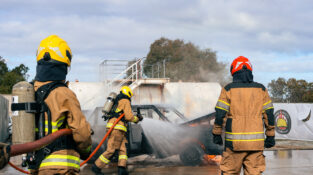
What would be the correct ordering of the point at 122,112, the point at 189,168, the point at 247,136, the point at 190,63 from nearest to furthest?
the point at 247,136, the point at 122,112, the point at 189,168, the point at 190,63

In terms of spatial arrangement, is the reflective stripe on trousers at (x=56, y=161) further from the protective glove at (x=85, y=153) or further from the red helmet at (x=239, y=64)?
the red helmet at (x=239, y=64)

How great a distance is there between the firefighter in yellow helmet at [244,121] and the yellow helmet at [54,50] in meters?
2.13

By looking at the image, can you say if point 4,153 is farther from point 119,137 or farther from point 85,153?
point 119,137

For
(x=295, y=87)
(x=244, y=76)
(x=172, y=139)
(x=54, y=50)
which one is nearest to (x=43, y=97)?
(x=54, y=50)

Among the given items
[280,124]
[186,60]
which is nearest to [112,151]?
[280,124]

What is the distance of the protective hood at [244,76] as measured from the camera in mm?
4500

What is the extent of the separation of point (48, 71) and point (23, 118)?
0.42 metres

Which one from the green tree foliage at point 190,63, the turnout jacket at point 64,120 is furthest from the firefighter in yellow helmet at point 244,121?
the green tree foliage at point 190,63

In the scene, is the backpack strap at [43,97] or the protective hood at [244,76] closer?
the backpack strap at [43,97]

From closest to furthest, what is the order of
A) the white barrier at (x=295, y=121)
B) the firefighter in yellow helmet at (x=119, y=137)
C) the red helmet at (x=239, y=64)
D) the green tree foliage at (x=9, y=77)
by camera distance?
the red helmet at (x=239, y=64)
the firefighter in yellow helmet at (x=119, y=137)
the white barrier at (x=295, y=121)
the green tree foliage at (x=9, y=77)

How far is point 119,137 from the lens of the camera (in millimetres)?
7141

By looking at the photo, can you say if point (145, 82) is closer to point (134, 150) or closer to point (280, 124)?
point (280, 124)

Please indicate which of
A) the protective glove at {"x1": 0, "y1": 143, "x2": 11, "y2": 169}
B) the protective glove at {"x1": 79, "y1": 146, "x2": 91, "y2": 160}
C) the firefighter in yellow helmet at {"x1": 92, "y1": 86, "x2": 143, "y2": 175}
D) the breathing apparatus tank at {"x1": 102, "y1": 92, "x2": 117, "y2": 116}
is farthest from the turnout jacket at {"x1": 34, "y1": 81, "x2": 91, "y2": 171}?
the breathing apparatus tank at {"x1": 102, "y1": 92, "x2": 117, "y2": 116}

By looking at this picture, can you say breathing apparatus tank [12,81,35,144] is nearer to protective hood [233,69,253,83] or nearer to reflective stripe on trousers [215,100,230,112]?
reflective stripe on trousers [215,100,230,112]
